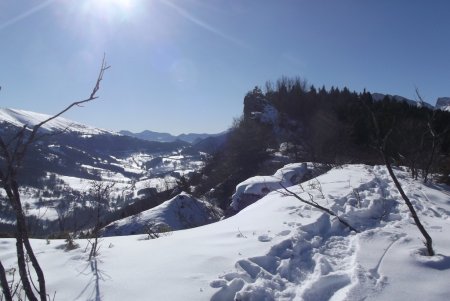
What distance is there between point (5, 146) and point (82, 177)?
197 meters

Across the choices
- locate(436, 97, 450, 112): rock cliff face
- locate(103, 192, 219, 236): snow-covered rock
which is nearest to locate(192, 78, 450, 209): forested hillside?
locate(436, 97, 450, 112): rock cliff face

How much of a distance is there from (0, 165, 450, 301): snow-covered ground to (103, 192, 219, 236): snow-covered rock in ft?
27.6

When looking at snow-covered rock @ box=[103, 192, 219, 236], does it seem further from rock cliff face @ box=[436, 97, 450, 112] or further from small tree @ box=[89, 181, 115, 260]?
rock cliff face @ box=[436, 97, 450, 112]

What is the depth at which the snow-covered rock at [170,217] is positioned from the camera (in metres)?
14.6

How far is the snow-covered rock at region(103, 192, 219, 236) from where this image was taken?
1462cm

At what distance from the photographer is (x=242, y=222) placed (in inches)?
253

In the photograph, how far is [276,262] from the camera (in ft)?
13.7

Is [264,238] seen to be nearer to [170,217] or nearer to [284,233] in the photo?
[284,233]

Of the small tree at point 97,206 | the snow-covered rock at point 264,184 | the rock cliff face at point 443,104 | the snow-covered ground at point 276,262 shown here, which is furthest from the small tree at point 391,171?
the rock cliff face at point 443,104

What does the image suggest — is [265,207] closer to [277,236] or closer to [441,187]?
[277,236]

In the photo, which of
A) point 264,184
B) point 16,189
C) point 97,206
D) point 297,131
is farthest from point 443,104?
point 16,189

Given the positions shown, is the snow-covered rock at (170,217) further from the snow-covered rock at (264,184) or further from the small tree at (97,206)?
the small tree at (97,206)

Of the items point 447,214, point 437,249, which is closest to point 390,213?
point 447,214

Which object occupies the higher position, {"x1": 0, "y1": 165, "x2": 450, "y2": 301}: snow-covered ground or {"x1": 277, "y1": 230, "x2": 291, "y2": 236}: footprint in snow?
{"x1": 277, "y1": 230, "x2": 291, "y2": 236}: footprint in snow
